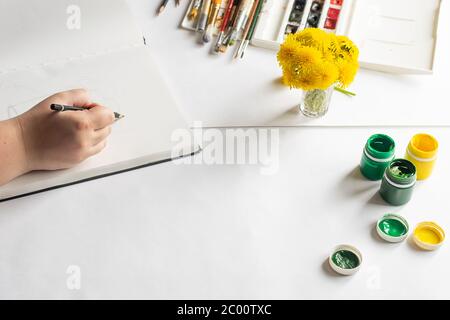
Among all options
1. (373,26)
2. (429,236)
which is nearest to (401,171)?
(429,236)

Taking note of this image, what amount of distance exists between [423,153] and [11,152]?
0.63 metres

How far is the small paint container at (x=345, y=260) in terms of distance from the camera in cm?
83

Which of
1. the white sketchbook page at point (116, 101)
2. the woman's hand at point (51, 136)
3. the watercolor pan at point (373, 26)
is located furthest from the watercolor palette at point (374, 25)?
the woman's hand at point (51, 136)

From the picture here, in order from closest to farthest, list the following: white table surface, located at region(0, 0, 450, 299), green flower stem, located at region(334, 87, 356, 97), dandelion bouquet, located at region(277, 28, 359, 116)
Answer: white table surface, located at region(0, 0, 450, 299), dandelion bouquet, located at region(277, 28, 359, 116), green flower stem, located at region(334, 87, 356, 97)

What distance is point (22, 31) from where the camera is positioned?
3.70 feet

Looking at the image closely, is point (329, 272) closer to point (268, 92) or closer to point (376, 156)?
point (376, 156)

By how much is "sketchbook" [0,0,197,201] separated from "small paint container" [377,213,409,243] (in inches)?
12.7

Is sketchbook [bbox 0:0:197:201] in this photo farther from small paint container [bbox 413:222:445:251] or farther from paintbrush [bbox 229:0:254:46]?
small paint container [bbox 413:222:445:251]

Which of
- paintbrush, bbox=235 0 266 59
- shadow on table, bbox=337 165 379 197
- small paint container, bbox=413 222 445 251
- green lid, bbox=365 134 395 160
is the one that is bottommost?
small paint container, bbox=413 222 445 251

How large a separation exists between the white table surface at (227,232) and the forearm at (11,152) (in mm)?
47

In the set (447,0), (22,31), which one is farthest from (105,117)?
(447,0)

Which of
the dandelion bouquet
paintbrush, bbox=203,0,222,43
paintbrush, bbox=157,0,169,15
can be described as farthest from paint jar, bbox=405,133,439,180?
paintbrush, bbox=157,0,169,15

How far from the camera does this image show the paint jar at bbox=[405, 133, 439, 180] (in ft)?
2.98
